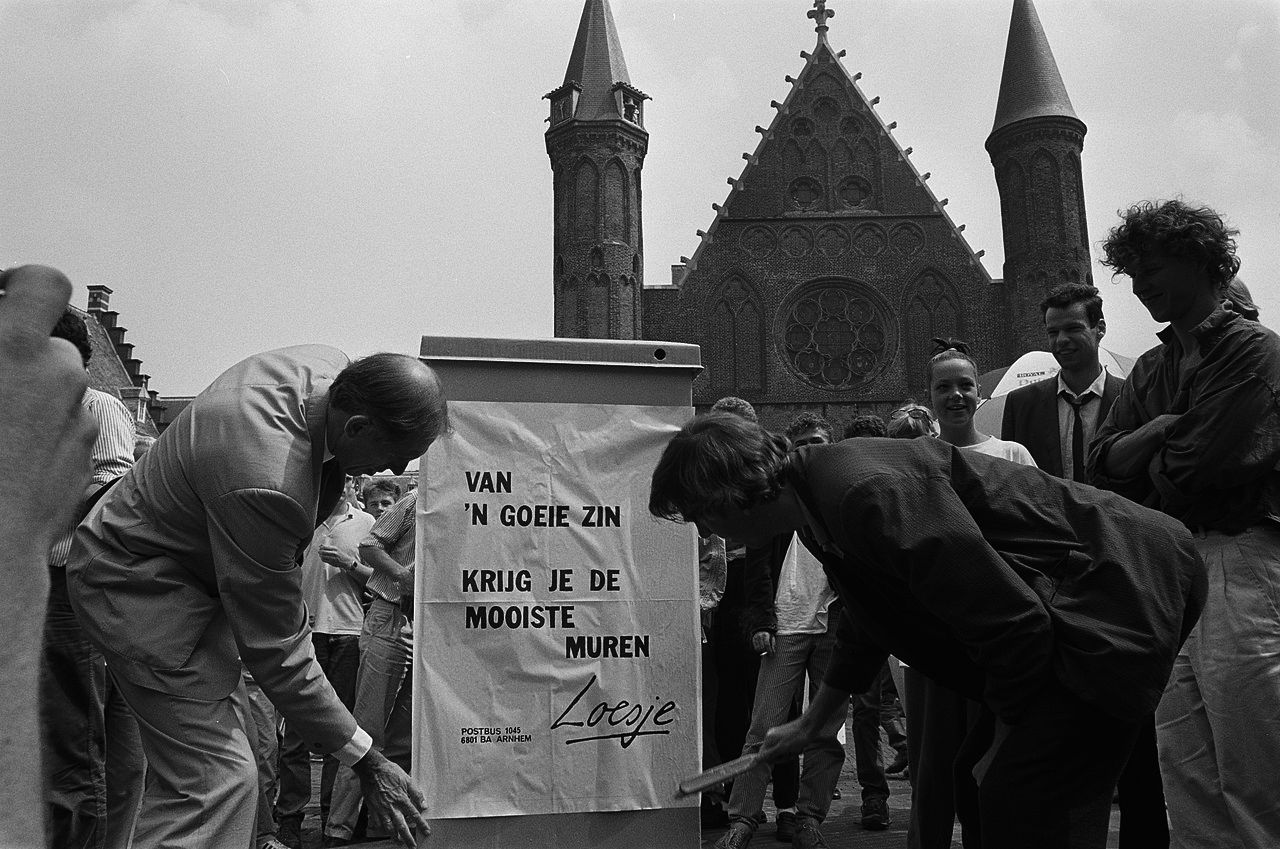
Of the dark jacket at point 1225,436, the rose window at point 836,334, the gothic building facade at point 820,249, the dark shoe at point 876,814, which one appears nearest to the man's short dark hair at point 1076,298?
the dark jacket at point 1225,436

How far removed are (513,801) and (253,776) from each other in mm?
1635

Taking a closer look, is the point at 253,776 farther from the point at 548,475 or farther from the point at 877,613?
the point at 548,475

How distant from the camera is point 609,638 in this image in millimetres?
4098

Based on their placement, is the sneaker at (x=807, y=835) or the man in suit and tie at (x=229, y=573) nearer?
the man in suit and tie at (x=229, y=573)

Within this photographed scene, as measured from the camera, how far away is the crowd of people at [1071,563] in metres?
2.10

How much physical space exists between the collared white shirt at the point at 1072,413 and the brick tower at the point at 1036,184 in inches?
1072

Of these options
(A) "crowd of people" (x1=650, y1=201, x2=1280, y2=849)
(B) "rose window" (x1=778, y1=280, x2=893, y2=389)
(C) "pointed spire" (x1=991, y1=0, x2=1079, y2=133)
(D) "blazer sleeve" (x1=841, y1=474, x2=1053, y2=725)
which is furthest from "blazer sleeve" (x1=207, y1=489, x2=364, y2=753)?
(C) "pointed spire" (x1=991, y1=0, x2=1079, y2=133)

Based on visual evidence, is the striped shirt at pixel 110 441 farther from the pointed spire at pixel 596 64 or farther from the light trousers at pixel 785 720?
the pointed spire at pixel 596 64

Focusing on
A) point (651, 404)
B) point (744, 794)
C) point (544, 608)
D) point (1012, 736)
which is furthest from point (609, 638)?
point (1012, 736)

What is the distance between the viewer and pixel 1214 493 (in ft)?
10.2

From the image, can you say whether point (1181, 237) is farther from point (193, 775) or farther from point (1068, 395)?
point (193, 775)

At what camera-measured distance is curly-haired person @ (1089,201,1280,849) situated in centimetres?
296

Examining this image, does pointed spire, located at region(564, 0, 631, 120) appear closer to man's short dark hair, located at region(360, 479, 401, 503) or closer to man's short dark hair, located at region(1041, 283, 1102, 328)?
man's short dark hair, located at region(360, 479, 401, 503)

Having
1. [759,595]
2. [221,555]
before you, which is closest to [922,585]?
[221,555]
